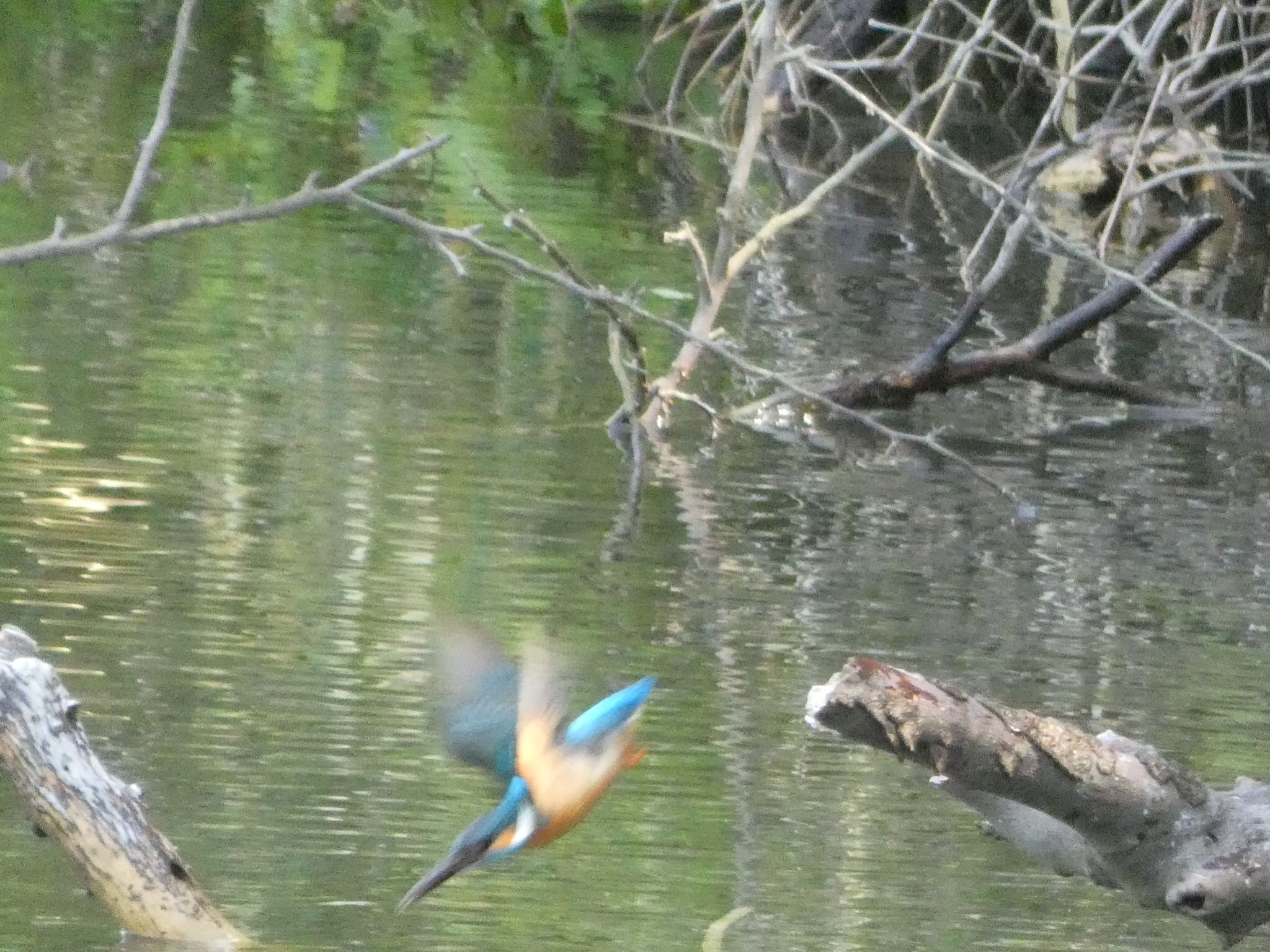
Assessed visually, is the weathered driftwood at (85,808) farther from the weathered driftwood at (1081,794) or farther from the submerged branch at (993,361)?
the submerged branch at (993,361)

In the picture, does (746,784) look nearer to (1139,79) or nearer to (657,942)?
(657,942)

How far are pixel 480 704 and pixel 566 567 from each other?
2.52 metres

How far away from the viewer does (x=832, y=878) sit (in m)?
3.72

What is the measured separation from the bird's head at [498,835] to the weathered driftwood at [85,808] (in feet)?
1.42

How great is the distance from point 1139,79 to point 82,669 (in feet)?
33.1

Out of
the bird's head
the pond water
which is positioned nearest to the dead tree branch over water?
the pond water

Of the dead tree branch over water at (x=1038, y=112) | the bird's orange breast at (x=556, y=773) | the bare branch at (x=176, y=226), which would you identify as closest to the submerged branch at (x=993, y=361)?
the dead tree branch over water at (x=1038, y=112)

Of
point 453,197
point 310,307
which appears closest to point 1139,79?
point 453,197

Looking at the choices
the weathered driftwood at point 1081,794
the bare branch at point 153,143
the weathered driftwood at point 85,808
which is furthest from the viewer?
the bare branch at point 153,143

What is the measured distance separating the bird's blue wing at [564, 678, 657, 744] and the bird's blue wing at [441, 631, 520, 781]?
0.07 m

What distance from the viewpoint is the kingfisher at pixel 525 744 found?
281 centimetres

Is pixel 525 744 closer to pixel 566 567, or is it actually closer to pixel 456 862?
pixel 456 862

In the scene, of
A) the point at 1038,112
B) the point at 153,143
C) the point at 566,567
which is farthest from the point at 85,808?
the point at 1038,112

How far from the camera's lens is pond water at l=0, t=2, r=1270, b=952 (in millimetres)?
3660
